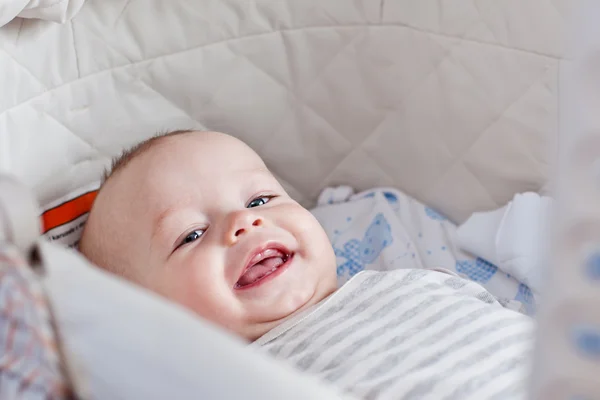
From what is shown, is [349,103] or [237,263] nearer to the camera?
[237,263]

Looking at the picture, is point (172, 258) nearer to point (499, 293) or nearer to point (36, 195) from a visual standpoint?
point (36, 195)

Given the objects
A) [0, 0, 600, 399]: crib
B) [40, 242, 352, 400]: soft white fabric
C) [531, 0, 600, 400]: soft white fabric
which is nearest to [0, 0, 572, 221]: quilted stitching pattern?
[0, 0, 600, 399]: crib

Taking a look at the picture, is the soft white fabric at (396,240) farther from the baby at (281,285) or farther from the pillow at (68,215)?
the pillow at (68,215)

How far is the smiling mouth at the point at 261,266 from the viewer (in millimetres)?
908

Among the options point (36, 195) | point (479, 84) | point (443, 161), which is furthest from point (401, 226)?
point (36, 195)

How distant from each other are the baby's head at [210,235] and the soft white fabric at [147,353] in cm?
37

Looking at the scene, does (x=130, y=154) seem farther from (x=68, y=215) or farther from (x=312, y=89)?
(x=312, y=89)

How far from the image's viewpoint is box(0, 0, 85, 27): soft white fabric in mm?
896

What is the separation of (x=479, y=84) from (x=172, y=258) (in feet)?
1.75

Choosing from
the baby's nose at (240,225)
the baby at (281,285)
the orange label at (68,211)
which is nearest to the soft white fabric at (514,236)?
the baby at (281,285)

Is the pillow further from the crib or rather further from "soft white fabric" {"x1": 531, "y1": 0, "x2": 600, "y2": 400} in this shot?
"soft white fabric" {"x1": 531, "y1": 0, "x2": 600, "y2": 400}

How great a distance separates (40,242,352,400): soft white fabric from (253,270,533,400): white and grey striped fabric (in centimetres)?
29

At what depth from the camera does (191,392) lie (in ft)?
1.55

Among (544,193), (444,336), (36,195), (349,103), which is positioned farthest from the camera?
(349,103)
